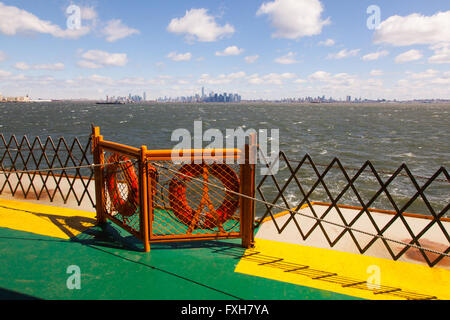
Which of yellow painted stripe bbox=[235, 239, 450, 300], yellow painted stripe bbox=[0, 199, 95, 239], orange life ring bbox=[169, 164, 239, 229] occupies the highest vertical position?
orange life ring bbox=[169, 164, 239, 229]

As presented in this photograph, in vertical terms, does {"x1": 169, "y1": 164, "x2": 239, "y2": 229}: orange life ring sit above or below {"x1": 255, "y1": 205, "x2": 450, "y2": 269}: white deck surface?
above

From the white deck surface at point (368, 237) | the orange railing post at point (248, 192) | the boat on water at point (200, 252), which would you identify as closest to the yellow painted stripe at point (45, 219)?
the boat on water at point (200, 252)

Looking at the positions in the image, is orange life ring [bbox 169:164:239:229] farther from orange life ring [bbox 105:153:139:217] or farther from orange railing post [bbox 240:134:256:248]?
orange life ring [bbox 105:153:139:217]

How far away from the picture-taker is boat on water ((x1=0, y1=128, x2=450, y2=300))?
3.82 meters

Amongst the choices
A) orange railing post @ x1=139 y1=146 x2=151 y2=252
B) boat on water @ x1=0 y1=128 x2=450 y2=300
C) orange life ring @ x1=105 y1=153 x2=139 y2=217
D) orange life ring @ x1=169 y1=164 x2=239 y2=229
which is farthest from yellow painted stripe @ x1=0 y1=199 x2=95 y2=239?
orange life ring @ x1=169 y1=164 x2=239 y2=229

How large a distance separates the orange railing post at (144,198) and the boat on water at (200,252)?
0.05 feet

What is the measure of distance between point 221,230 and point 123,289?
186 centimetres

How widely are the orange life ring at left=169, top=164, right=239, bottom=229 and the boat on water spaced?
0.02m

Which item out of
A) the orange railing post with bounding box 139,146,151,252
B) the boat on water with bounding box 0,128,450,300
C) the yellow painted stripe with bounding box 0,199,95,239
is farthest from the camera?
the yellow painted stripe with bounding box 0,199,95,239

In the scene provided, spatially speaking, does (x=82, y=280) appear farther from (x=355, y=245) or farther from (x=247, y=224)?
(x=355, y=245)

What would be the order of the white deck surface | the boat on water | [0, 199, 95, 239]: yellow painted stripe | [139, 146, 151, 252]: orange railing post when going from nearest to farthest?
1. the boat on water
2. [139, 146, 151, 252]: orange railing post
3. the white deck surface
4. [0, 199, 95, 239]: yellow painted stripe

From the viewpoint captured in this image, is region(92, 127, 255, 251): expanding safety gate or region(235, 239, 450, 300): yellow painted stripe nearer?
region(235, 239, 450, 300): yellow painted stripe

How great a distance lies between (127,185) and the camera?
5371mm

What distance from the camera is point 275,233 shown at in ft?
19.1
